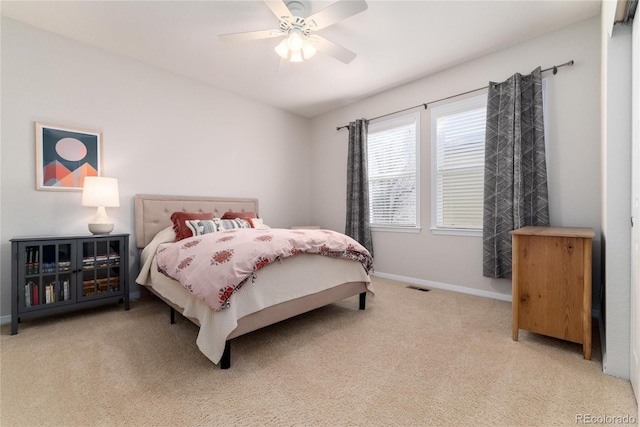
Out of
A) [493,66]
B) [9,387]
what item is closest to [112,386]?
[9,387]

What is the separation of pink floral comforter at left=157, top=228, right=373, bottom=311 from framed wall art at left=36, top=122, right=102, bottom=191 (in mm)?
1252

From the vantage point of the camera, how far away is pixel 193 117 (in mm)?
3680

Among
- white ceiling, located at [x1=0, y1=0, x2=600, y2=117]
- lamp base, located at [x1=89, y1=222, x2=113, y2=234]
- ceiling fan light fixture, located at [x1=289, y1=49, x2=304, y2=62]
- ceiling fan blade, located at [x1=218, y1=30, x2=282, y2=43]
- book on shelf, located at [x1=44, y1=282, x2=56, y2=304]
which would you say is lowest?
book on shelf, located at [x1=44, y1=282, x2=56, y2=304]

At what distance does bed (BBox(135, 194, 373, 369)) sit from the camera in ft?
5.65

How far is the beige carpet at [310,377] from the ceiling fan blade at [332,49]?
7.89 ft

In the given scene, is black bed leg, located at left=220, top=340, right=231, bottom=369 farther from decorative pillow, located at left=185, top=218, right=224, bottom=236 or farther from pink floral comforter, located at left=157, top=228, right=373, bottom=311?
decorative pillow, located at left=185, top=218, right=224, bottom=236

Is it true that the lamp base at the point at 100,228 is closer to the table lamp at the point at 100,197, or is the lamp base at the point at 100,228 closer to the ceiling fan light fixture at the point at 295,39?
the table lamp at the point at 100,197

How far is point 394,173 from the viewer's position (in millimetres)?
3961

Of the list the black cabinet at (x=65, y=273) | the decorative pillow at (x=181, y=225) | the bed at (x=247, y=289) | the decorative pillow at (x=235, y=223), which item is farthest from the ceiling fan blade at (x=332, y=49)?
the black cabinet at (x=65, y=273)

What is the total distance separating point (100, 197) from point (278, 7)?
233 cm

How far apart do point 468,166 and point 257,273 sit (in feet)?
8.86


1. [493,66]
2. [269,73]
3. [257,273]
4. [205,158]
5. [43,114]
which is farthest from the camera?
[205,158]

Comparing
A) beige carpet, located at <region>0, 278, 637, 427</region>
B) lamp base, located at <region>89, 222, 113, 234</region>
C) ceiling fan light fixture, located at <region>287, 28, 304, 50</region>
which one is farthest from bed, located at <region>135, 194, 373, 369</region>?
ceiling fan light fixture, located at <region>287, 28, 304, 50</region>

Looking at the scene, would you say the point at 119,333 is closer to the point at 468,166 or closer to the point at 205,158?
the point at 205,158
